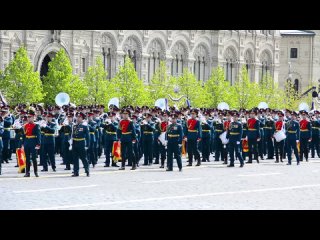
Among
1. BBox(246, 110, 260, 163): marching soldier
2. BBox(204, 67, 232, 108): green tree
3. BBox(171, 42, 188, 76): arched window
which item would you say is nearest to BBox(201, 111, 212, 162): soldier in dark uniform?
BBox(246, 110, 260, 163): marching soldier

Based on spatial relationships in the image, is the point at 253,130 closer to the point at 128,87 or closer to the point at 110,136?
the point at 110,136

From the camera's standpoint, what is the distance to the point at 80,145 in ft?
67.7

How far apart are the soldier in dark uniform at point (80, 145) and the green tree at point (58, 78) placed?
84.0 feet

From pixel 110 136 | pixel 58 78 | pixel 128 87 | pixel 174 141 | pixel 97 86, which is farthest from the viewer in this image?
pixel 128 87

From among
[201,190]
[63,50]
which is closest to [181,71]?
[63,50]

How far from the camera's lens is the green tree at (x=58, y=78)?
152 feet

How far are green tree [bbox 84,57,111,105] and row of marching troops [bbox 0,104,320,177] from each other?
19593 mm

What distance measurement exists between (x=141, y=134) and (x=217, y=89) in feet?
123

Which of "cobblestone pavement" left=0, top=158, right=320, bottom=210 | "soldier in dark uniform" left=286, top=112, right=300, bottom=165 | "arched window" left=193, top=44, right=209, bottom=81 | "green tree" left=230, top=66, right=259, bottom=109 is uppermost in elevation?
"arched window" left=193, top=44, right=209, bottom=81

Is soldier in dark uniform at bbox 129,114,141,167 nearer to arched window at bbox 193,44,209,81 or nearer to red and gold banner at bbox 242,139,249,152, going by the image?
red and gold banner at bbox 242,139,249,152

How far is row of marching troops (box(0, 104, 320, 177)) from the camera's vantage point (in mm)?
20938

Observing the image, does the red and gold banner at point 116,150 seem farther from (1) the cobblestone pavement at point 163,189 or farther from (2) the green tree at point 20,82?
(2) the green tree at point 20,82

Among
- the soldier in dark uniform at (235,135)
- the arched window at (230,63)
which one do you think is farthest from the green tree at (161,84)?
the soldier in dark uniform at (235,135)

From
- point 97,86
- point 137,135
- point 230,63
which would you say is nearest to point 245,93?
point 230,63
